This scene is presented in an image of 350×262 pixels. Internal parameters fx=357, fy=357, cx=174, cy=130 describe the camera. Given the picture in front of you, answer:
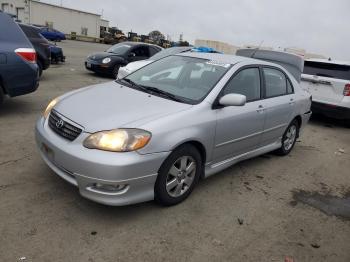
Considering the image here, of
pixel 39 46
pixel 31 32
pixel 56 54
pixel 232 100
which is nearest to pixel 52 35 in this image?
pixel 56 54

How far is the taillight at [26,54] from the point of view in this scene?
6059mm

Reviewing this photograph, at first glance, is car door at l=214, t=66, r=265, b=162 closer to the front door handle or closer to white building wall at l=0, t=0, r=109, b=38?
the front door handle

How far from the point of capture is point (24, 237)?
304 cm

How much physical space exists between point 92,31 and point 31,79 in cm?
5252

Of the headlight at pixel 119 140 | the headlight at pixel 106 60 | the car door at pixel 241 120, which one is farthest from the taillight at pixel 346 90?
the headlight at pixel 106 60

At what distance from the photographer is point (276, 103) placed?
17.0 feet

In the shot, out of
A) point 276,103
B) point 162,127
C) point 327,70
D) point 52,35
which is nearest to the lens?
point 162,127

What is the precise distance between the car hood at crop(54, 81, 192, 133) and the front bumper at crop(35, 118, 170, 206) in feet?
0.83

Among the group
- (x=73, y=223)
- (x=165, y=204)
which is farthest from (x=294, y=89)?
(x=73, y=223)

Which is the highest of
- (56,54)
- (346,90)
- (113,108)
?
(113,108)

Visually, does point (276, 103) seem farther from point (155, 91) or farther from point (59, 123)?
point (59, 123)

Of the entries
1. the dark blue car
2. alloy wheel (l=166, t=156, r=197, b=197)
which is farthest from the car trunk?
the dark blue car

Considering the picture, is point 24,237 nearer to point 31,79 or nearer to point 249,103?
point 249,103

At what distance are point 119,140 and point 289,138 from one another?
3.69 m
